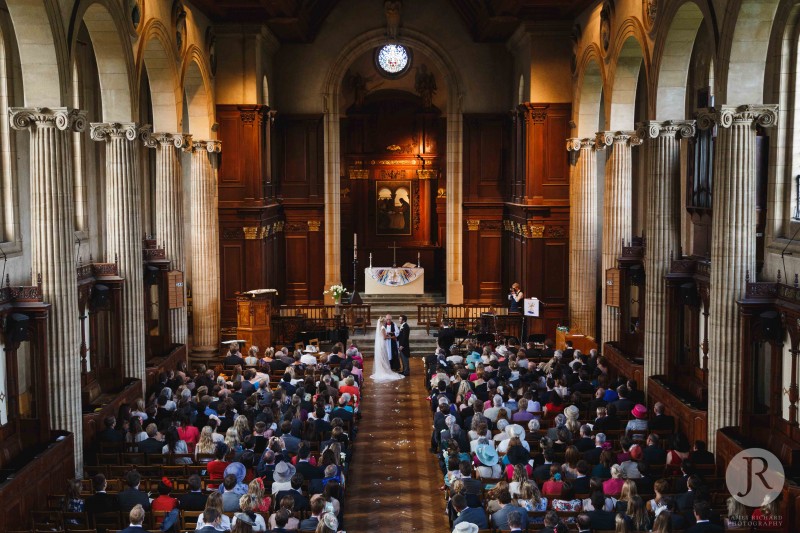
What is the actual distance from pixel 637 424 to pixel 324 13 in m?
20.1

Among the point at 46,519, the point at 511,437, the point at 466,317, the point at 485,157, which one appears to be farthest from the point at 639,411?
the point at 485,157

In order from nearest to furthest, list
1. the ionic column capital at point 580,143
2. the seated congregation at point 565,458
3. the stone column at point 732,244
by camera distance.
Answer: the seated congregation at point 565,458 < the stone column at point 732,244 < the ionic column capital at point 580,143

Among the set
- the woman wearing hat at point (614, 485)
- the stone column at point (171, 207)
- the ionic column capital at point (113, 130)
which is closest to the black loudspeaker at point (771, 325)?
the woman wearing hat at point (614, 485)

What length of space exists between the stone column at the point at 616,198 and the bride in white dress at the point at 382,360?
19.1ft

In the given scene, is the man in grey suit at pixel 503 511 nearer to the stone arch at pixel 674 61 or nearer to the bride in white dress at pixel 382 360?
the stone arch at pixel 674 61

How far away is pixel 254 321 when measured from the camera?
26.9 m

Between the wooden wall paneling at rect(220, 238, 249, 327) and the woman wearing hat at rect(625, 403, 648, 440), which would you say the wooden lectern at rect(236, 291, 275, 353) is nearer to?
the wooden wall paneling at rect(220, 238, 249, 327)

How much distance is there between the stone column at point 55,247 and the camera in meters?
15.5

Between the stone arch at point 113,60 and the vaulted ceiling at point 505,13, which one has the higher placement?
the vaulted ceiling at point 505,13

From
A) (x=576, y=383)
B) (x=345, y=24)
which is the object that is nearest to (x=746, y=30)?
(x=576, y=383)

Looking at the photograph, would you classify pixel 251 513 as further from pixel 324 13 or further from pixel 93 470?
pixel 324 13

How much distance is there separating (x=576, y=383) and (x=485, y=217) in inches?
536

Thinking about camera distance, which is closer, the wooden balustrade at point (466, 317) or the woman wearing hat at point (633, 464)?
the woman wearing hat at point (633, 464)

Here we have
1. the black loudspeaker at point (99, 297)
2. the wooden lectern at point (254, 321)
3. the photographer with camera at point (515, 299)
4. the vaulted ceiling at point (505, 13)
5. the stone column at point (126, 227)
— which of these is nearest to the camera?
the black loudspeaker at point (99, 297)
